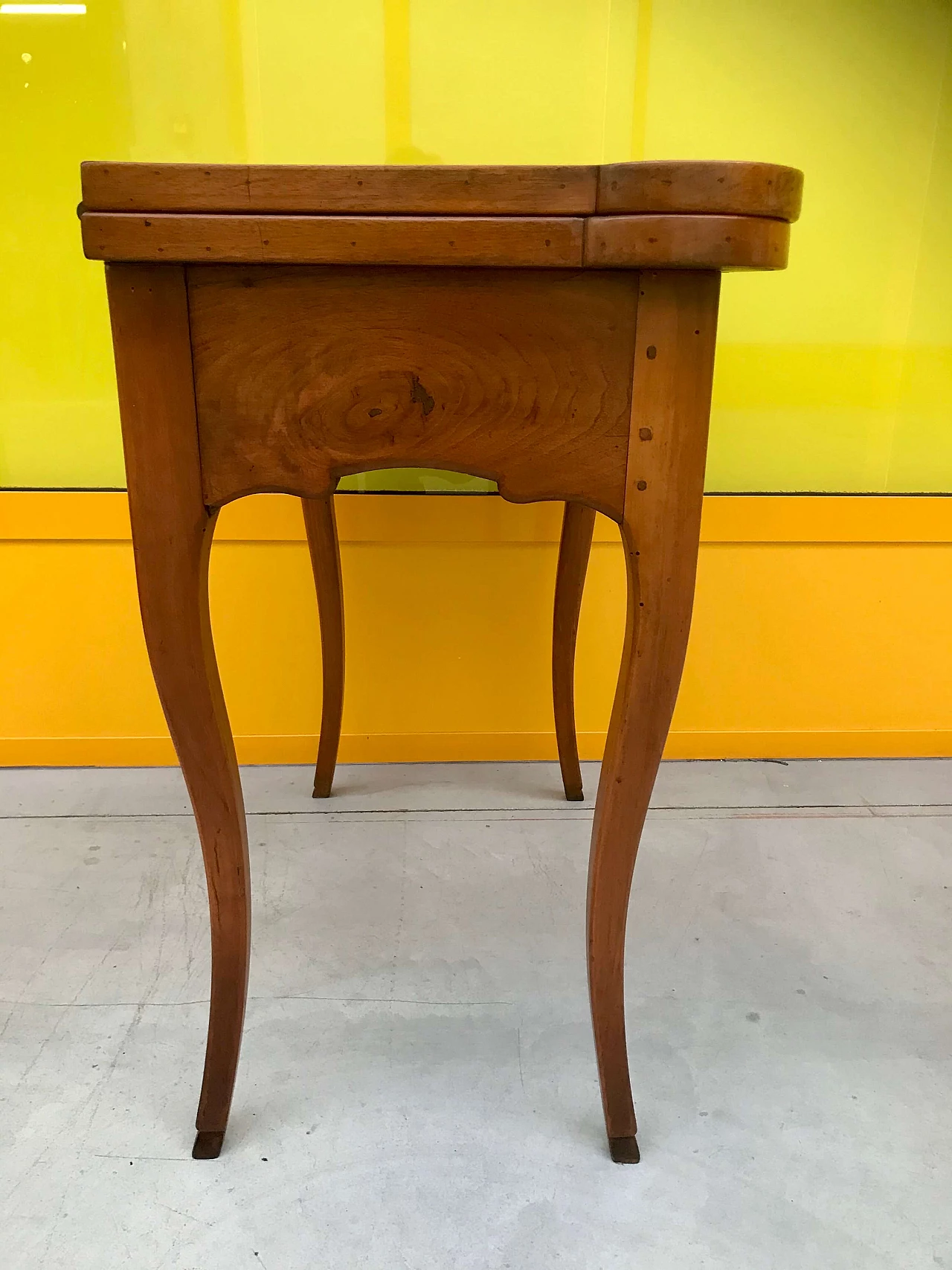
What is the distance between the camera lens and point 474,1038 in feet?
3.15

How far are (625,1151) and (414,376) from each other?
0.71 meters

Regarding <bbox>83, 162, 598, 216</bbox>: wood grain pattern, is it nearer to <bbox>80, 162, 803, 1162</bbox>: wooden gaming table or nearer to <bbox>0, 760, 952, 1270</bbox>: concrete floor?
<bbox>80, 162, 803, 1162</bbox>: wooden gaming table

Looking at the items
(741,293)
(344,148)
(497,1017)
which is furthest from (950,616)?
(344,148)

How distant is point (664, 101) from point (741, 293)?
0.31 meters

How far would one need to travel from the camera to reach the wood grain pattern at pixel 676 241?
2.01ft

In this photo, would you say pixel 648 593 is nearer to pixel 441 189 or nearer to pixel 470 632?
pixel 441 189

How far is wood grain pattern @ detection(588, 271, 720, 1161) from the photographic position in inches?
26.2

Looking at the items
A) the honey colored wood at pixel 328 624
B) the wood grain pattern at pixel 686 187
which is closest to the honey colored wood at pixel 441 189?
the wood grain pattern at pixel 686 187

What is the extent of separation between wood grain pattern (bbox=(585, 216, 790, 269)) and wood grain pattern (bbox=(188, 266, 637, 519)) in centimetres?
3

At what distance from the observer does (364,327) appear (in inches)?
26.4

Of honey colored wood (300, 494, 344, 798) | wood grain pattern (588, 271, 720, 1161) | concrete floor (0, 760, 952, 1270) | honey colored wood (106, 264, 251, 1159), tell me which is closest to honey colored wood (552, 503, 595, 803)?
concrete floor (0, 760, 952, 1270)

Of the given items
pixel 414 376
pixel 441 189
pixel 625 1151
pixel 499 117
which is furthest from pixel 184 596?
pixel 499 117

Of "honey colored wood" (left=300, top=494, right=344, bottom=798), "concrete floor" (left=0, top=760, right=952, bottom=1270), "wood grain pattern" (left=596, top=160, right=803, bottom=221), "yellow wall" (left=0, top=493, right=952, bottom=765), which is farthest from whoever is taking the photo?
"yellow wall" (left=0, top=493, right=952, bottom=765)

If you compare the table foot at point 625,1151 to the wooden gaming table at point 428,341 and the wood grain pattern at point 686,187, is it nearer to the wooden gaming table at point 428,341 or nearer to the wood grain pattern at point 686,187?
the wooden gaming table at point 428,341
